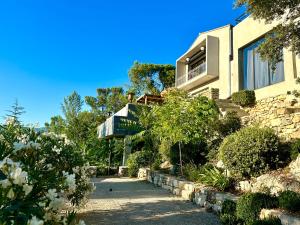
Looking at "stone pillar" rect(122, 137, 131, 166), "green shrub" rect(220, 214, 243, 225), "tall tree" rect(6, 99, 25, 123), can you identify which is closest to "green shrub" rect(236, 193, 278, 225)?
"green shrub" rect(220, 214, 243, 225)

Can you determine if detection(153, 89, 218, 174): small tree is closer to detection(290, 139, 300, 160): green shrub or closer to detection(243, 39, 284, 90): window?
detection(290, 139, 300, 160): green shrub

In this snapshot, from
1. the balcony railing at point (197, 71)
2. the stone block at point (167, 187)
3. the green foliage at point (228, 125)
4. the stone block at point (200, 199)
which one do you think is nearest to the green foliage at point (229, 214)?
the stone block at point (200, 199)

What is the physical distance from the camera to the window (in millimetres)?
15930

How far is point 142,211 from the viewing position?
8070 millimetres

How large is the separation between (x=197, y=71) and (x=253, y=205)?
801 inches

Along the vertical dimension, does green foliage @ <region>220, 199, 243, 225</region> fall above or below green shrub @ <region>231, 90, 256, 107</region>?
below

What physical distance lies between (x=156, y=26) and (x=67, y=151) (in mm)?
17319

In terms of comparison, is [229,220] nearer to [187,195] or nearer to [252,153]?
[252,153]

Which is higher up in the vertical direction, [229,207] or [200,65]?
[200,65]

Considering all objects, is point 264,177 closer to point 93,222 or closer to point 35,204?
point 93,222

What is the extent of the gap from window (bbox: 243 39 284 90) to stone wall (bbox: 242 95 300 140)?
4.78ft

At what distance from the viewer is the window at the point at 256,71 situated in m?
15.9

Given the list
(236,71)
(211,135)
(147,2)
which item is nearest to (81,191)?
(211,135)

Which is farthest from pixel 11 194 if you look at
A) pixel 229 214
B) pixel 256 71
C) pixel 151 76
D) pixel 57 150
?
pixel 151 76
